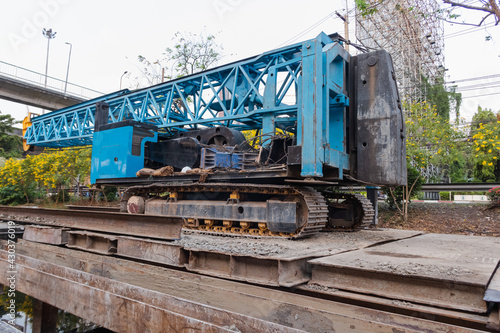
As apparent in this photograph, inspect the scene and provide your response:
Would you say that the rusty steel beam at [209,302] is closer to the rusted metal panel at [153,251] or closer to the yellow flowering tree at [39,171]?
the rusted metal panel at [153,251]

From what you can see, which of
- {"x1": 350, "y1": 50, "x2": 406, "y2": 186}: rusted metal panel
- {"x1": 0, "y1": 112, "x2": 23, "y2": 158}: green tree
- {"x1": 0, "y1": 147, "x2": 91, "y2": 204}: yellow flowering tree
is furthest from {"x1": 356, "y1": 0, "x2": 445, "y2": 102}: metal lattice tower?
{"x1": 0, "y1": 112, "x2": 23, "y2": 158}: green tree

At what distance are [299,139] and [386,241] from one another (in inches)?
84.9

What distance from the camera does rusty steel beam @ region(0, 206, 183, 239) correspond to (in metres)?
4.49

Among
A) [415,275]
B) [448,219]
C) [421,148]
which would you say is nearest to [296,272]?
[415,275]

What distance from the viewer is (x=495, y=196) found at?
10.1 metres

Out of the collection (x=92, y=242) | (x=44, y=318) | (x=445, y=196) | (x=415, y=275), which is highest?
(x=445, y=196)

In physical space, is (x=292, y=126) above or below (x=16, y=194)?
above

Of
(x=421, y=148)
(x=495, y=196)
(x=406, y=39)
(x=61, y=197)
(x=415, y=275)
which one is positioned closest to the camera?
(x=415, y=275)

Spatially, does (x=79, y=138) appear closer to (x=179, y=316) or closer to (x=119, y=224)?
(x=119, y=224)

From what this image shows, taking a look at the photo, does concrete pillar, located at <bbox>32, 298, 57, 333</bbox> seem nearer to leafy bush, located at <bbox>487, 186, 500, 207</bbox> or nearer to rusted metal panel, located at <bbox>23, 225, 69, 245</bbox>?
rusted metal panel, located at <bbox>23, 225, 69, 245</bbox>

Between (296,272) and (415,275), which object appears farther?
(296,272)

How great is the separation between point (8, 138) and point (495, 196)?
136ft

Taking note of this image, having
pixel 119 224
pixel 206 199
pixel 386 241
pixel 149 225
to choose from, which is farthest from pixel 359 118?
pixel 119 224

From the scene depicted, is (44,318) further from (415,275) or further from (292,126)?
(292,126)
